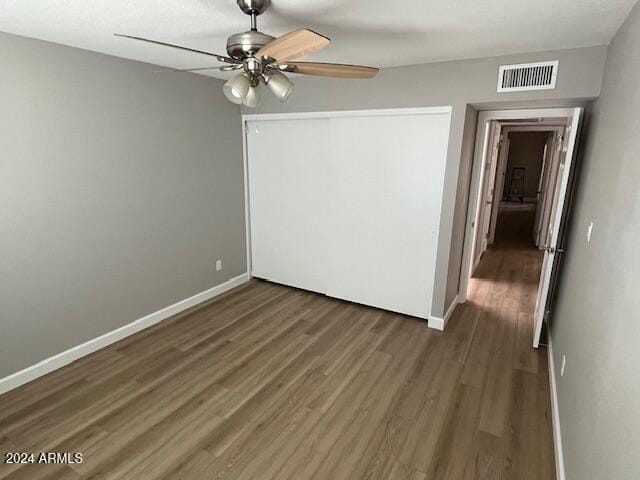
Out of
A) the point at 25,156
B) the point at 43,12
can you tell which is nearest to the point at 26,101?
the point at 25,156

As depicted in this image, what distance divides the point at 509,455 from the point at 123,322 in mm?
3041

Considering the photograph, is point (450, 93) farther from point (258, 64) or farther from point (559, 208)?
point (258, 64)

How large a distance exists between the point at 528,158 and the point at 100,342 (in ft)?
41.7

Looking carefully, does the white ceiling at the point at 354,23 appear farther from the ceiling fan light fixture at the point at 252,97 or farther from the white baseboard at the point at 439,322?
the white baseboard at the point at 439,322

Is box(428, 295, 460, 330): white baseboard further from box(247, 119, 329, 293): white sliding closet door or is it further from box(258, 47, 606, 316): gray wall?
box(247, 119, 329, 293): white sliding closet door

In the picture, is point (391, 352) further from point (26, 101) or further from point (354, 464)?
point (26, 101)

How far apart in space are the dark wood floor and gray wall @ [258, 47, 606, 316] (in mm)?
771

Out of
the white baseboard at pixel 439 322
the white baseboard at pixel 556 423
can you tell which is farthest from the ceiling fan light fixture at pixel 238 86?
the white baseboard at pixel 439 322

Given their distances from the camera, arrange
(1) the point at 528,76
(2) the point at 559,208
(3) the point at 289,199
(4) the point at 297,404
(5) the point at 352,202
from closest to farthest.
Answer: (4) the point at 297,404, (1) the point at 528,76, (2) the point at 559,208, (5) the point at 352,202, (3) the point at 289,199

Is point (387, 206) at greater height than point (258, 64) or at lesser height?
lesser

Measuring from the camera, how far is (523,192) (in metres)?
11.7

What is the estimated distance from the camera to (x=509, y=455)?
6.43 ft

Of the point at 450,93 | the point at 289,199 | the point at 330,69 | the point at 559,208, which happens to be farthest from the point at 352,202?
the point at 330,69

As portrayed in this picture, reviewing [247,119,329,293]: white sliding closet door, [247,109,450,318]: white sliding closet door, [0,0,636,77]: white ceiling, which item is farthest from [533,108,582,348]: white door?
[247,119,329,293]: white sliding closet door
